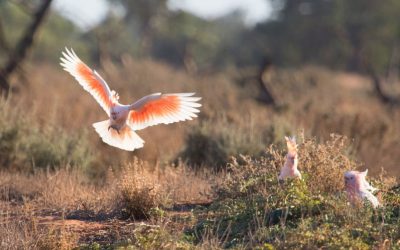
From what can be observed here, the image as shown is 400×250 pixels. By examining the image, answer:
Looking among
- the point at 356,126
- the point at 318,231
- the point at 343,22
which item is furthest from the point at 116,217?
the point at 343,22

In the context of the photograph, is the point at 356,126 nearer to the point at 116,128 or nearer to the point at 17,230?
the point at 116,128

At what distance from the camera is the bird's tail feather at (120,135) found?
8.05 metres

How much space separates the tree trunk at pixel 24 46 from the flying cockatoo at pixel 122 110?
993 cm

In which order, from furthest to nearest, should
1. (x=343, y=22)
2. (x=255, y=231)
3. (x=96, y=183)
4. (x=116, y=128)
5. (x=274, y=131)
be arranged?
(x=343, y=22)
(x=274, y=131)
(x=96, y=183)
(x=116, y=128)
(x=255, y=231)

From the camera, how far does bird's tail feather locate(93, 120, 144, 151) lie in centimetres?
805

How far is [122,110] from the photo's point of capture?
785cm

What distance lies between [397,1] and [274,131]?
2778 centimetres

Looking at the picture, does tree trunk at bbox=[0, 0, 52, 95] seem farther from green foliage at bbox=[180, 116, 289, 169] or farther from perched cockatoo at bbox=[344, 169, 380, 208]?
perched cockatoo at bbox=[344, 169, 380, 208]

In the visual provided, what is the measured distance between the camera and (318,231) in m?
5.82

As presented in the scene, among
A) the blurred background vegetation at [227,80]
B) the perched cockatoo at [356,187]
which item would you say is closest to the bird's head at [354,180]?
the perched cockatoo at [356,187]

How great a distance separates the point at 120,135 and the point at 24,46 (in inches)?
431

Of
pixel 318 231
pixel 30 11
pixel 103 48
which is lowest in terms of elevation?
pixel 318 231

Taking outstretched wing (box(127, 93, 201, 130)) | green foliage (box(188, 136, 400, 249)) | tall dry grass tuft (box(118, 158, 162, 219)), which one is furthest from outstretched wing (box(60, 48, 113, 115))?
green foliage (box(188, 136, 400, 249))

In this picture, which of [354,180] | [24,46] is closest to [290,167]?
[354,180]
